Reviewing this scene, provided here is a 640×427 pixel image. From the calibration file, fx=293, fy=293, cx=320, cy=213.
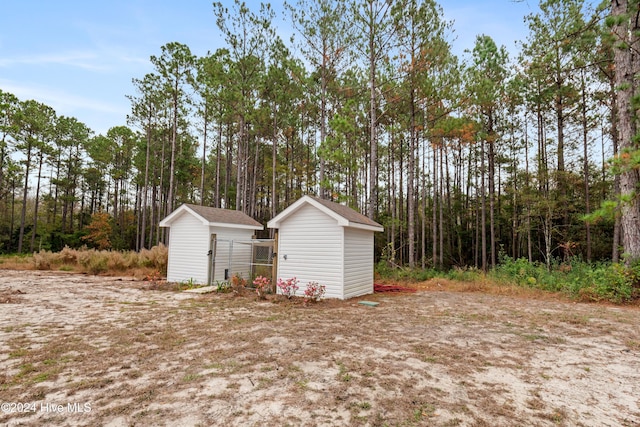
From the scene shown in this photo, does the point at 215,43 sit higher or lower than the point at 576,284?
higher

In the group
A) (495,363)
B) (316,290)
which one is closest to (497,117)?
(316,290)

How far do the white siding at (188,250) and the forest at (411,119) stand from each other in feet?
18.5

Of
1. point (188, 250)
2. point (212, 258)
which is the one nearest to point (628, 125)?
point (212, 258)

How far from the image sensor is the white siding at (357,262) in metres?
8.65

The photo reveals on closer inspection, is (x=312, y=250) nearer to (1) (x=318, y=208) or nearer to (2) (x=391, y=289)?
(1) (x=318, y=208)

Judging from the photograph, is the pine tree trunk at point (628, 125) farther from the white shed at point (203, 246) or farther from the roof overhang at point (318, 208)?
the white shed at point (203, 246)

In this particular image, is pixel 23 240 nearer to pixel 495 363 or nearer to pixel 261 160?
pixel 261 160

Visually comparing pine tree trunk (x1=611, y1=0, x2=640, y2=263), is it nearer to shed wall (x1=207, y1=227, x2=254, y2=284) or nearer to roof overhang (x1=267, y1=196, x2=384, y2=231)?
roof overhang (x1=267, y1=196, x2=384, y2=231)

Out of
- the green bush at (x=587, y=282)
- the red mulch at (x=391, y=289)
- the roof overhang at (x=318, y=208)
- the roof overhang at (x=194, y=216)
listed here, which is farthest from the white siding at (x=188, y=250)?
the green bush at (x=587, y=282)

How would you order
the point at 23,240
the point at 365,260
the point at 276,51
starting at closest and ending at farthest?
1. the point at 365,260
2. the point at 276,51
3. the point at 23,240

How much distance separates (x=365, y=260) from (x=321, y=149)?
18.4ft

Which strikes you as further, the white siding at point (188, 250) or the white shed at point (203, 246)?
the white siding at point (188, 250)

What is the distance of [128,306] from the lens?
731 cm

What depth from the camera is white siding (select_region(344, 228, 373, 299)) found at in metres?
8.65
